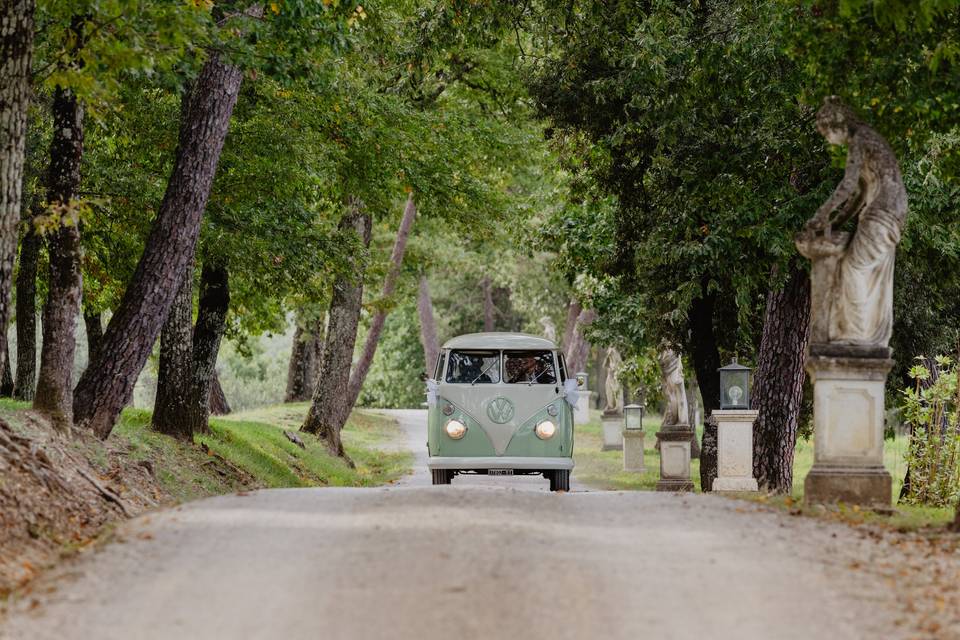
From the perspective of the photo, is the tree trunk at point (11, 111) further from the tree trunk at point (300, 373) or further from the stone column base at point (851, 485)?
the tree trunk at point (300, 373)

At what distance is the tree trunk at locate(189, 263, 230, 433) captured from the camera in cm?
2056

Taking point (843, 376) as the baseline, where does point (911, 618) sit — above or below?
below

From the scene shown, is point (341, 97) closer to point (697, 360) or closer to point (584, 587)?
point (697, 360)

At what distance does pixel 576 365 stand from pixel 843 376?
32228 millimetres

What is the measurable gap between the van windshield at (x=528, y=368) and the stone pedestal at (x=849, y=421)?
5.72 meters

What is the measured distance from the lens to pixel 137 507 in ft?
40.9

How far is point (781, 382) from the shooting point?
1816cm

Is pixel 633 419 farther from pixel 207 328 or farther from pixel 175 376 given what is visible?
pixel 175 376

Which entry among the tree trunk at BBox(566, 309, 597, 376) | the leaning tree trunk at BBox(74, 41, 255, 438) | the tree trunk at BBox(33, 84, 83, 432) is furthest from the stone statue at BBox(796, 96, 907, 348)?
the tree trunk at BBox(566, 309, 597, 376)

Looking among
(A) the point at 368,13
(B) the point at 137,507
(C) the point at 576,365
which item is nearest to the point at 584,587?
(B) the point at 137,507

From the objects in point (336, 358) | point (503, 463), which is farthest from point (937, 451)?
point (336, 358)

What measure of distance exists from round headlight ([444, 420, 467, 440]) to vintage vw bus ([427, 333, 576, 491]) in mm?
13

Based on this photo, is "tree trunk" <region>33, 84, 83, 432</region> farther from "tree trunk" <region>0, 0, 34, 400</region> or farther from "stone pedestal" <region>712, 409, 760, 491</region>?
"stone pedestal" <region>712, 409, 760, 491</region>

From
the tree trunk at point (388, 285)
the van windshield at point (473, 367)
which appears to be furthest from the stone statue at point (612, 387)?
the van windshield at point (473, 367)
